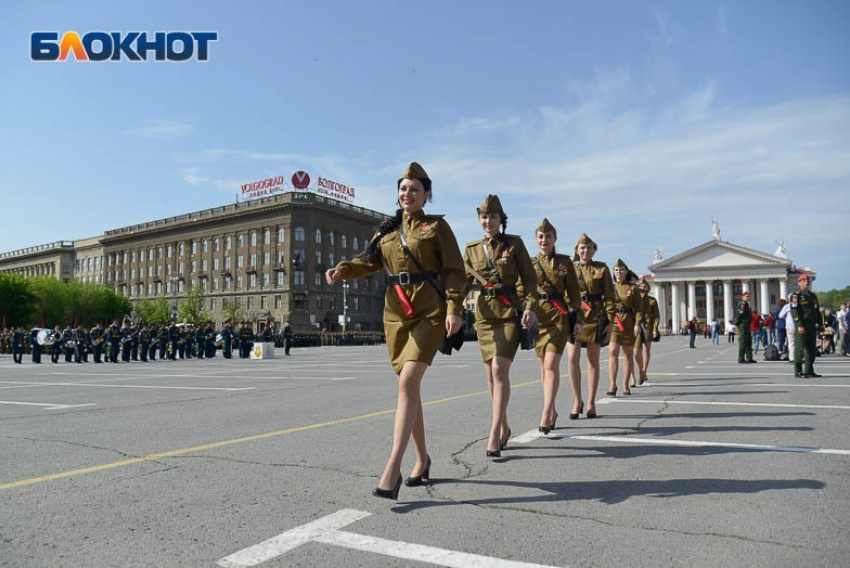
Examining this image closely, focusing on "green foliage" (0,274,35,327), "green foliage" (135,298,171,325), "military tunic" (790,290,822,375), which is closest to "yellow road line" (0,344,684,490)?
"military tunic" (790,290,822,375)

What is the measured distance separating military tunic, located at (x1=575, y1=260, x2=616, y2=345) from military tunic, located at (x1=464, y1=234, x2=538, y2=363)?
2811 millimetres

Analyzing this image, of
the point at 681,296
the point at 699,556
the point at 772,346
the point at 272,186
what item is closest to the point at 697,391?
the point at 699,556

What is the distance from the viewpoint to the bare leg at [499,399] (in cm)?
530

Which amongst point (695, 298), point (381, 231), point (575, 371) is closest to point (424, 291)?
point (381, 231)

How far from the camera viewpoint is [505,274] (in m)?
5.68

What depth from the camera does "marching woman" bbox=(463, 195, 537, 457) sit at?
5434 millimetres

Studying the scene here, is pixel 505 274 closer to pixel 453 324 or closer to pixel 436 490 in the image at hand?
pixel 453 324

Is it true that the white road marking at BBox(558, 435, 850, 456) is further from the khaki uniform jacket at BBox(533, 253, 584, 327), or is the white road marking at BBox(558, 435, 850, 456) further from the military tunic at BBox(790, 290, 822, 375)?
the military tunic at BBox(790, 290, 822, 375)

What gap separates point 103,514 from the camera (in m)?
3.74

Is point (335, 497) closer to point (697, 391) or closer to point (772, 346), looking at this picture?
point (697, 391)

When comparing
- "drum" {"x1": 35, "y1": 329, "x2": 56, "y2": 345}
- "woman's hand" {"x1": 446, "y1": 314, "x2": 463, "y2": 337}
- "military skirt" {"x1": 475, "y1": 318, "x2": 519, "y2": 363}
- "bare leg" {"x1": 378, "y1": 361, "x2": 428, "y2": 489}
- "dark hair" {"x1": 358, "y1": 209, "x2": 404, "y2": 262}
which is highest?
"dark hair" {"x1": 358, "y1": 209, "x2": 404, "y2": 262}

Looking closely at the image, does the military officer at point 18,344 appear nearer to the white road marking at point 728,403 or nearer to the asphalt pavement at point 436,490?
the asphalt pavement at point 436,490

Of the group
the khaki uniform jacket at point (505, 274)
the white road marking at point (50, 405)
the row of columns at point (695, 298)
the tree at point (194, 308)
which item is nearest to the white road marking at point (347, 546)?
the khaki uniform jacket at point (505, 274)

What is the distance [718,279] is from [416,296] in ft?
429
